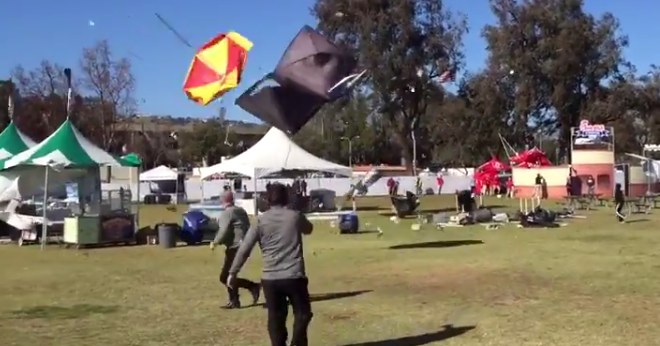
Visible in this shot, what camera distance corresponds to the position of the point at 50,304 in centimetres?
1512

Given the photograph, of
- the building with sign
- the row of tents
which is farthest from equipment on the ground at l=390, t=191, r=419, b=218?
the building with sign

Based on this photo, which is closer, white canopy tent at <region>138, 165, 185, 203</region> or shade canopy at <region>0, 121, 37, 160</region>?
shade canopy at <region>0, 121, 37, 160</region>

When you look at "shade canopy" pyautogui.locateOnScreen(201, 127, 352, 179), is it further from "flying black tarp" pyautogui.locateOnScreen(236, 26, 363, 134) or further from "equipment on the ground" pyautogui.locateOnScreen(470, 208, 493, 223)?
"flying black tarp" pyautogui.locateOnScreen(236, 26, 363, 134)

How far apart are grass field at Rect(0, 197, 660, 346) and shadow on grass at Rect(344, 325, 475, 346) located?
0.05 feet

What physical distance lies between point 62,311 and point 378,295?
5.05 metres

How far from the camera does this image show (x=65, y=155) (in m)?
27.4

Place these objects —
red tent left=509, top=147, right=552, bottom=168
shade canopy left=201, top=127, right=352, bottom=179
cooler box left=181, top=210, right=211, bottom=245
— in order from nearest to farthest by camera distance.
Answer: cooler box left=181, top=210, right=211, bottom=245
shade canopy left=201, top=127, right=352, bottom=179
red tent left=509, top=147, right=552, bottom=168

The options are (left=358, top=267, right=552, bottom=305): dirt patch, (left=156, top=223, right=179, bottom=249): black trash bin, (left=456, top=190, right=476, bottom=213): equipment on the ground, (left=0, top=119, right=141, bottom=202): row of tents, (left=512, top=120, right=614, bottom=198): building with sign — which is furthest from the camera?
(left=512, top=120, right=614, bottom=198): building with sign

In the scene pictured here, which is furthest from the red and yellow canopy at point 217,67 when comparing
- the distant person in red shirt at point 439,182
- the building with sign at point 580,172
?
the distant person in red shirt at point 439,182

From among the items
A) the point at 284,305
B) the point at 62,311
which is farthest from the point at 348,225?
the point at 284,305

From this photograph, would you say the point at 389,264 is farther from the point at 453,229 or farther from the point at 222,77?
the point at 453,229

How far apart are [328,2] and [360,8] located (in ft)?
13.9

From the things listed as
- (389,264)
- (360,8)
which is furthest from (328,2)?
(389,264)

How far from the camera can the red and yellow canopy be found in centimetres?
1730
